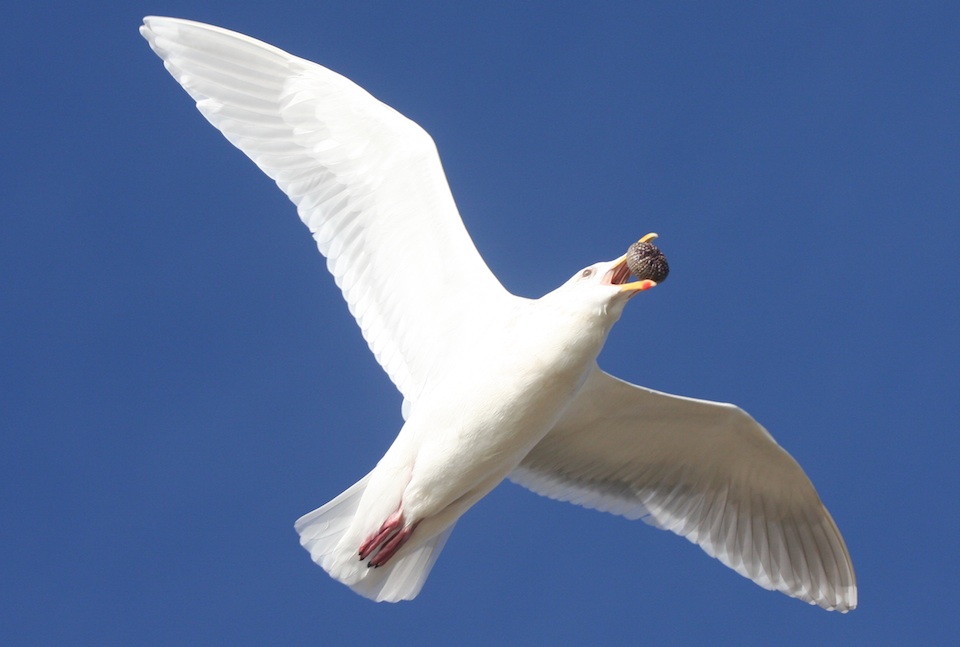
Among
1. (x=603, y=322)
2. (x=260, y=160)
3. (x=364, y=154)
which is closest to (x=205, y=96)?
(x=260, y=160)

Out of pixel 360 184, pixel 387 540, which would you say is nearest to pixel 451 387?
pixel 387 540

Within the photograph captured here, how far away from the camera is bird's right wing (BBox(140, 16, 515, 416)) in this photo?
9289mm

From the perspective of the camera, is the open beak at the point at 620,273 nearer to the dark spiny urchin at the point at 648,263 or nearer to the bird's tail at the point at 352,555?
the dark spiny urchin at the point at 648,263

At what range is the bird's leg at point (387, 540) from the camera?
343 inches

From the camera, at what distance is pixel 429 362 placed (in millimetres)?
9289

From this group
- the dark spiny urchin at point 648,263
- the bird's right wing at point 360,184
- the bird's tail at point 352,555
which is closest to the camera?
the dark spiny urchin at point 648,263

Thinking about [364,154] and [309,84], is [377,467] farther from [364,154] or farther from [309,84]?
[309,84]

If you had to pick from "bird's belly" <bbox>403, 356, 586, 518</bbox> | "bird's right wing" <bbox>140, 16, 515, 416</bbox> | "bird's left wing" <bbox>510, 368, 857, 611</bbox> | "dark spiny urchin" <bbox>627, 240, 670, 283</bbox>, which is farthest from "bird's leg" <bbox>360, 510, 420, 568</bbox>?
"dark spiny urchin" <bbox>627, 240, 670, 283</bbox>

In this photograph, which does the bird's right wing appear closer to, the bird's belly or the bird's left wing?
the bird's belly

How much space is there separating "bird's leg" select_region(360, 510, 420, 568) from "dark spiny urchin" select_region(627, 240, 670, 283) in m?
1.99

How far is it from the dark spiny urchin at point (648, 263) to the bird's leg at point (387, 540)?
1.99 meters

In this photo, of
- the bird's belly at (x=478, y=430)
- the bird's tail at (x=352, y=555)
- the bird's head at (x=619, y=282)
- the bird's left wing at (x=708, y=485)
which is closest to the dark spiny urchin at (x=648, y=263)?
the bird's head at (x=619, y=282)

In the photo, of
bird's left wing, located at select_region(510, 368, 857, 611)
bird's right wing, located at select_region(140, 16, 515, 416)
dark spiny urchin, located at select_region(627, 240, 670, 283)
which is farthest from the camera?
bird's left wing, located at select_region(510, 368, 857, 611)

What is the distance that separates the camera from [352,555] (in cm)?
884
